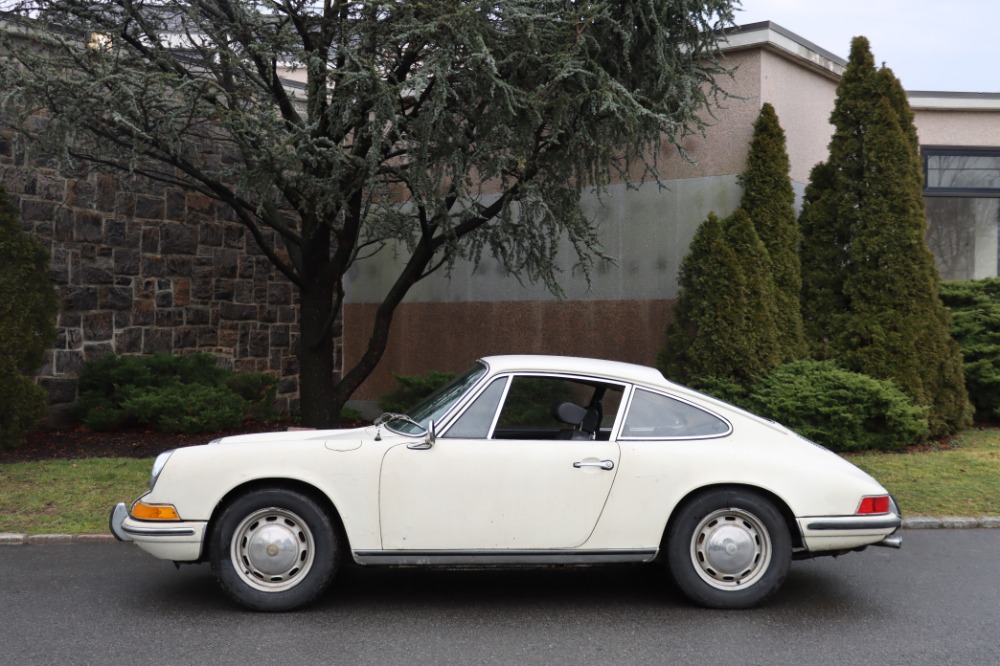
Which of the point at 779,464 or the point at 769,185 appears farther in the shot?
the point at 769,185

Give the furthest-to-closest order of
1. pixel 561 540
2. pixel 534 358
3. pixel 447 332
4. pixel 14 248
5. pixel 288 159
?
pixel 447 332, pixel 14 248, pixel 288 159, pixel 534 358, pixel 561 540

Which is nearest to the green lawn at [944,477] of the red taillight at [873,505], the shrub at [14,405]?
the red taillight at [873,505]

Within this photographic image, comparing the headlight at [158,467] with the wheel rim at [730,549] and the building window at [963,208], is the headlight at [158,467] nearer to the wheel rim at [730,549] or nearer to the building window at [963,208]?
the wheel rim at [730,549]

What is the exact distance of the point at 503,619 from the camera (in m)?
5.49

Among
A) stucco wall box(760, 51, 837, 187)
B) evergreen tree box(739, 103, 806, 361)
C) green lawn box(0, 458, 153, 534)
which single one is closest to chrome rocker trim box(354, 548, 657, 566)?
green lawn box(0, 458, 153, 534)

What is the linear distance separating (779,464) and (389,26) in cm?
576

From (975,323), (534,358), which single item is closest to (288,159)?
(534,358)

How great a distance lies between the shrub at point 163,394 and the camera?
1169 cm

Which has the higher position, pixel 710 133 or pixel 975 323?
pixel 710 133

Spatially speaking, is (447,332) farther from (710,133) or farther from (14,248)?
(14,248)

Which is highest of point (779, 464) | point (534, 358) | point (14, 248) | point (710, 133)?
point (710, 133)

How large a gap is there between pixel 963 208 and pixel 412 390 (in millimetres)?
9522

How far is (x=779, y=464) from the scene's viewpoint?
18.5ft

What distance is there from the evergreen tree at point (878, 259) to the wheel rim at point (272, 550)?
7965 millimetres
